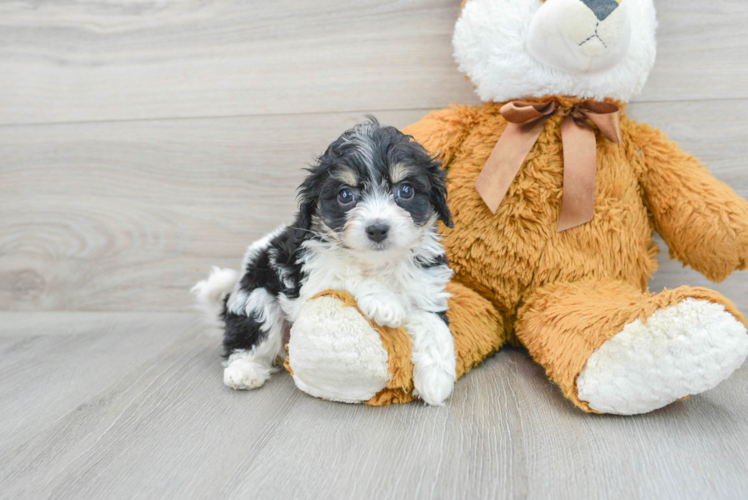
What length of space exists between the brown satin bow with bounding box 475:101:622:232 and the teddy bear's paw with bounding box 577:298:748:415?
0.42m

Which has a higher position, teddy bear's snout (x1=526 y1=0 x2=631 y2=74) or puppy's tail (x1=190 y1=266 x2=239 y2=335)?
teddy bear's snout (x1=526 y1=0 x2=631 y2=74)

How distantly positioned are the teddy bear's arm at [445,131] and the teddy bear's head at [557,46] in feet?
0.32

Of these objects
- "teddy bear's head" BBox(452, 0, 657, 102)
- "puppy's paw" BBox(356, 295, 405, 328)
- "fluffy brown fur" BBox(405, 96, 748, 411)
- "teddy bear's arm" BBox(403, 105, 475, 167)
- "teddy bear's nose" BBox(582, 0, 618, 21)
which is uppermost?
"teddy bear's nose" BBox(582, 0, 618, 21)

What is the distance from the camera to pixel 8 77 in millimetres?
2109

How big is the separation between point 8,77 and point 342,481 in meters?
2.10

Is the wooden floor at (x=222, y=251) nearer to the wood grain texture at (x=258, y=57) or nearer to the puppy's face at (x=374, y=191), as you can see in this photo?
the wood grain texture at (x=258, y=57)

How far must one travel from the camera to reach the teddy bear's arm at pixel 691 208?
55.9 inches

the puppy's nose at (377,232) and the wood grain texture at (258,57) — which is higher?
the wood grain texture at (258,57)

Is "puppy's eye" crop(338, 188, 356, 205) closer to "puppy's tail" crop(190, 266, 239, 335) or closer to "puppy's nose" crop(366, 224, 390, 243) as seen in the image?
"puppy's nose" crop(366, 224, 390, 243)

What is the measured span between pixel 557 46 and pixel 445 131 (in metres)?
0.38

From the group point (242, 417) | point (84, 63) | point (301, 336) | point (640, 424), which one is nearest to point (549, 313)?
point (640, 424)

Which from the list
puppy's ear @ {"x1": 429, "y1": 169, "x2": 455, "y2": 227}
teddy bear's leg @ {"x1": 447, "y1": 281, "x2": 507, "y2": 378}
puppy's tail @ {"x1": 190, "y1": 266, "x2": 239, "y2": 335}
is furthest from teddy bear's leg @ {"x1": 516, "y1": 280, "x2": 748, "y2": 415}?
puppy's tail @ {"x1": 190, "y1": 266, "x2": 239, "y2": 335}

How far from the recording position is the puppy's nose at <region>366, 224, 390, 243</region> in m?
1.18

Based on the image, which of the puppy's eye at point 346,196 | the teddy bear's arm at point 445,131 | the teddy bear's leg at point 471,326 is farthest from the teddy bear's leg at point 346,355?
the teddy bear's arm at point 445,131
